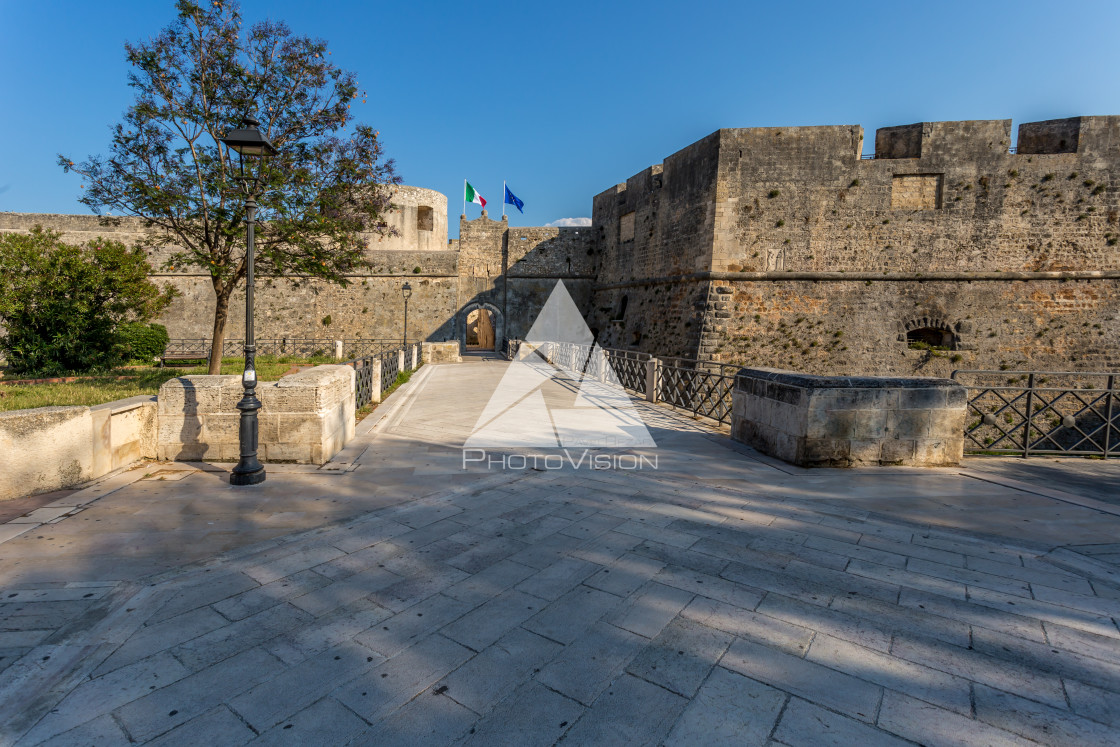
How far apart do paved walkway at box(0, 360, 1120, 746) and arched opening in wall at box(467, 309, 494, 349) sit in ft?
103

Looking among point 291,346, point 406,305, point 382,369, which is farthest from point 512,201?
point 382,369

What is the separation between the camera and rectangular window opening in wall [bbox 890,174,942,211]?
1435 centimetres

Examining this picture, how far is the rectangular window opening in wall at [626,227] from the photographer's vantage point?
21219 millimetres

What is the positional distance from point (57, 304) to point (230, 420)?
278 inches

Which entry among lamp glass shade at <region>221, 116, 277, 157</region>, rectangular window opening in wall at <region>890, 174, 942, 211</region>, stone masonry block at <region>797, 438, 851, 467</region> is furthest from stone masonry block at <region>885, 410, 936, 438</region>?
rectangular window opening in wall at <region>890, 174, 942, 211</region>

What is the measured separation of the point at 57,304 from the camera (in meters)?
9.41

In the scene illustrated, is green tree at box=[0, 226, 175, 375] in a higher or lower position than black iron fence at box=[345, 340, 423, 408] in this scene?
higher

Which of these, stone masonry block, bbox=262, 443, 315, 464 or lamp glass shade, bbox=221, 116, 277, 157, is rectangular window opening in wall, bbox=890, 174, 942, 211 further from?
stone masonry block, bbox=262, 443, 315, 464

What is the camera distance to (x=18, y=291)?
9.05m

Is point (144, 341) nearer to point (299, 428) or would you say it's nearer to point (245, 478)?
point (299, 428)

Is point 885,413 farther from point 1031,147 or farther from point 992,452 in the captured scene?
point 1031,147

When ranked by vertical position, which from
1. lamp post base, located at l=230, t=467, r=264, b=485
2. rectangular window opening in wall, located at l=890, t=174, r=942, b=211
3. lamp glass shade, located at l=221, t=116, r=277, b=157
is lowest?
lamp post base, located at l=230, t=467, r=264, b=485

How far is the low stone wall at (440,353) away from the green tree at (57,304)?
964cm

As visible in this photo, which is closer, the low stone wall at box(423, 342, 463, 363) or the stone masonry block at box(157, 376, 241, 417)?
the stone masonry block at box(157, 376, 241, 417)
